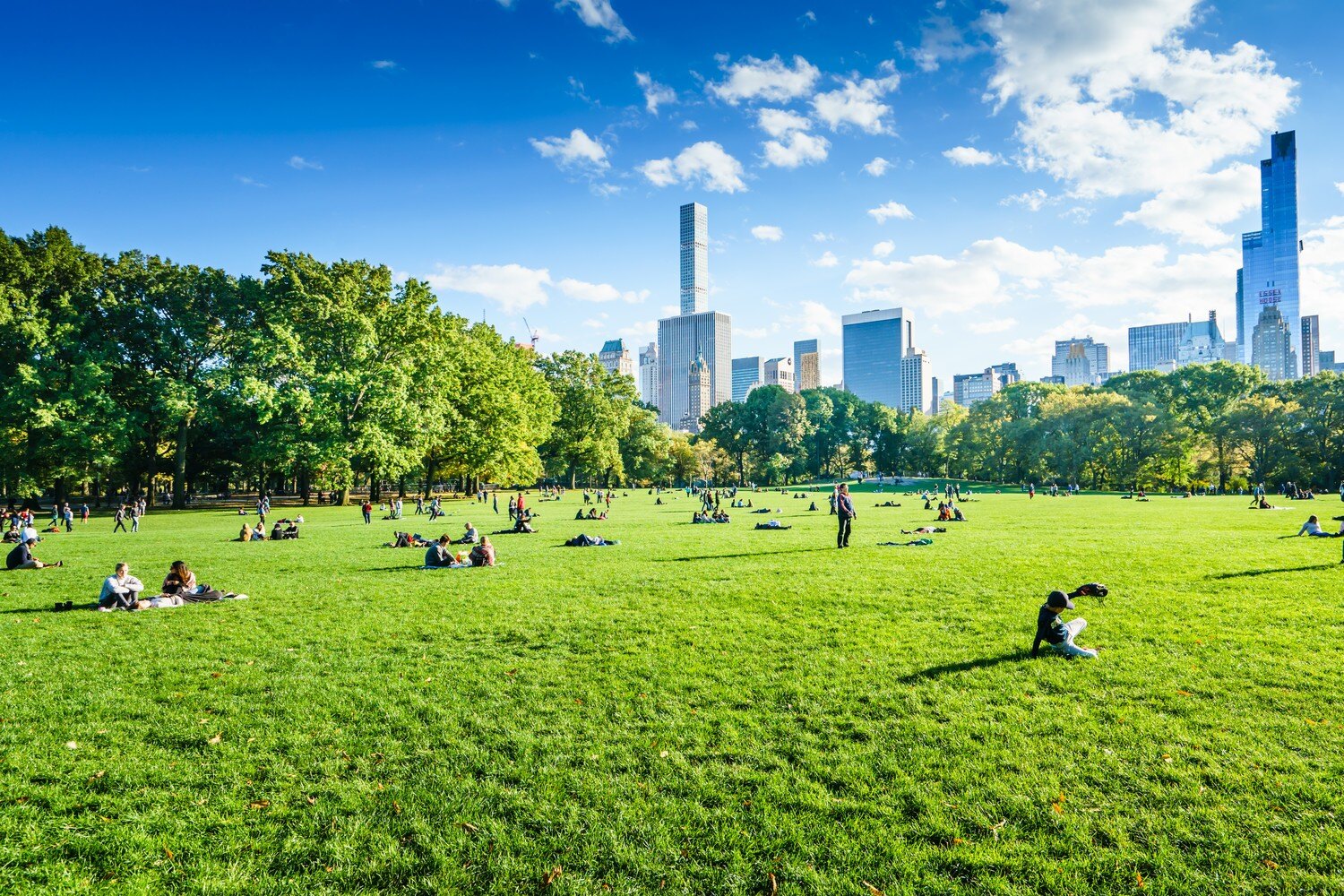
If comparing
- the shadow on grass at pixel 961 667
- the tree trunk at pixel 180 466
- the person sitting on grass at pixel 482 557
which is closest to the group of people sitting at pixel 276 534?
the person sitting on grass at pixel 482 557

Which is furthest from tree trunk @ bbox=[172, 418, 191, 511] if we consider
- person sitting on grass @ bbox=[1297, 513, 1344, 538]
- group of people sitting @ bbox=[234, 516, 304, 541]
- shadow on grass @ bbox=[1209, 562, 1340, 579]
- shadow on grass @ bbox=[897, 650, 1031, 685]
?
person sitting on grass @ bbox=[1297, 513, 1344, 538]

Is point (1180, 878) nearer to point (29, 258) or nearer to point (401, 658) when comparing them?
point (401, 658)

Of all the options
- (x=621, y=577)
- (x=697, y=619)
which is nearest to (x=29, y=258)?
(x=621, y=577)

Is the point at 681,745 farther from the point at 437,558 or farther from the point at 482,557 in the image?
the point at 437,558

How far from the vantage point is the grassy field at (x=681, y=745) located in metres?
4.44

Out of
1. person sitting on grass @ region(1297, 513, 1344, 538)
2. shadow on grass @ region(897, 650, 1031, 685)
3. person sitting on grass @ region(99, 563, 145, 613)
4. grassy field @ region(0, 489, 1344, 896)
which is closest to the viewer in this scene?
grassy field @ region(0, 489, 1344, 896)

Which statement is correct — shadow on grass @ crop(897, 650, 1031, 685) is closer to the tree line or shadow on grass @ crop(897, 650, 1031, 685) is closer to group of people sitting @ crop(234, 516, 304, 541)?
group of people sitting @ crop(234, 516, 304, 541)

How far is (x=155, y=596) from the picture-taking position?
42.2ft

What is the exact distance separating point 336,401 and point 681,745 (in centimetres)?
4571

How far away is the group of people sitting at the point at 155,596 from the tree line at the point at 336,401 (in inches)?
1274

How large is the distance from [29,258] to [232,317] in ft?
37.8

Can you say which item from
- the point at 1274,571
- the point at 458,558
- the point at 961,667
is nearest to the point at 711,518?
the point at 458,558

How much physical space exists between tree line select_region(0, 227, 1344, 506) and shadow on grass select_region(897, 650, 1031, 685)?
42.7 m

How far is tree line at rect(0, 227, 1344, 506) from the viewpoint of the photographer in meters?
42.6
